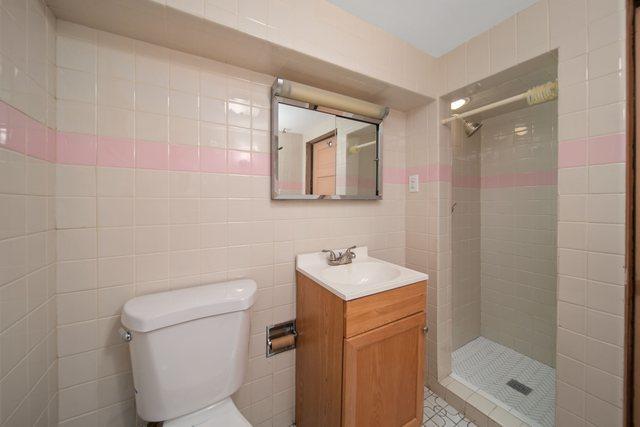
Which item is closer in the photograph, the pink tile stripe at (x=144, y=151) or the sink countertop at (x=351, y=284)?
the pink tile stripe at (x=144, y=151)

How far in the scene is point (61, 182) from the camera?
0.85 m

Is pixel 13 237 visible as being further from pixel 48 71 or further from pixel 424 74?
pixel 424 74

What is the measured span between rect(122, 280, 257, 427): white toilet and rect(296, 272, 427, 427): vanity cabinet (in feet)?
1.08

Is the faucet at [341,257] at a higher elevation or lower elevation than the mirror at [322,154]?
lower

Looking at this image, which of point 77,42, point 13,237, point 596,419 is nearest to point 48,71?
point 77,42

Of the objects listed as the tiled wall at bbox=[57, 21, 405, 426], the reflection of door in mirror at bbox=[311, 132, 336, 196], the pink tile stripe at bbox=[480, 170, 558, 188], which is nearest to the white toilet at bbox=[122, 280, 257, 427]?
the tiled wall at bbox=[57, 21, 405, 426]

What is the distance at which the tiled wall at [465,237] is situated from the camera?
196 cm

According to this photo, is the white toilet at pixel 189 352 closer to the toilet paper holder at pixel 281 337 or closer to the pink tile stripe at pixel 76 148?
the toilet paper holder at pixel 281 337

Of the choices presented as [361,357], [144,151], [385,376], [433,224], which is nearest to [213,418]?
[361,357]

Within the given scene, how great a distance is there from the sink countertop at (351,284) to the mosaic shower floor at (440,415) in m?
0.86

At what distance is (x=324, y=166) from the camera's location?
138 cm

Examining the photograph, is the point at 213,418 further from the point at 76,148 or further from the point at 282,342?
the point at 76,148

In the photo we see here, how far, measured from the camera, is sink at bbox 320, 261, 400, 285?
1271mm

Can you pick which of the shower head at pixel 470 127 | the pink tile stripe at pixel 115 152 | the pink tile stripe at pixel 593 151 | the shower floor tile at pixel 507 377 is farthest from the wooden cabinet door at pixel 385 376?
the shower head at pixel 470 127
